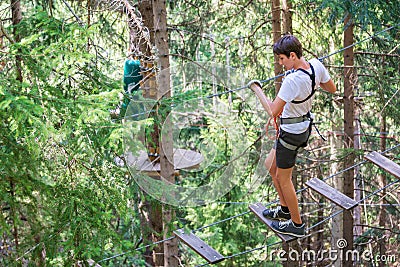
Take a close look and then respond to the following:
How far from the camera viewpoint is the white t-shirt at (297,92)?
3016mm

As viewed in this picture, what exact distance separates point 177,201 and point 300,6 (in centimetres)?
313

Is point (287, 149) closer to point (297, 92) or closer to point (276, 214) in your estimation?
point (297, 92)

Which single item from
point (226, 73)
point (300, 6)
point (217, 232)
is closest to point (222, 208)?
point (217, 232)

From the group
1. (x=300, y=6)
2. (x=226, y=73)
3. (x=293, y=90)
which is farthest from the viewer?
(x=300, y=6)

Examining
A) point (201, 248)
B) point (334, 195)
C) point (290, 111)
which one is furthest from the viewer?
point (334, 195)

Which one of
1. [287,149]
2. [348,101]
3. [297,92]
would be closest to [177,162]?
[287,149]

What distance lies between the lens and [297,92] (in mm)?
3037

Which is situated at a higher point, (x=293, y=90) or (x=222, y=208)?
(x=293, y=90)

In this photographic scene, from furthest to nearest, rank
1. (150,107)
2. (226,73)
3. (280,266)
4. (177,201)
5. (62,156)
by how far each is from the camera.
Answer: (280,266)
(177,201)
(150,107)
(226,73)
(62,156)

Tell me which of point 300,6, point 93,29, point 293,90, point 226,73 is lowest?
point 293,90

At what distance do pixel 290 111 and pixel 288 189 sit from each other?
19.3 inches

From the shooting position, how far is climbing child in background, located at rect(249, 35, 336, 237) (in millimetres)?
3025

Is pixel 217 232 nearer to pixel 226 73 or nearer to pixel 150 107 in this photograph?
pixel 150 107

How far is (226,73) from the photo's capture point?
3941 mm
